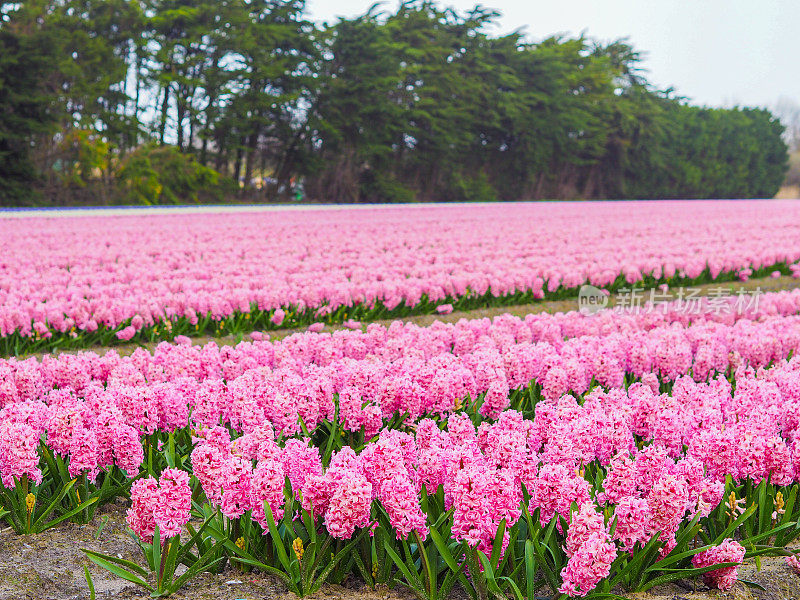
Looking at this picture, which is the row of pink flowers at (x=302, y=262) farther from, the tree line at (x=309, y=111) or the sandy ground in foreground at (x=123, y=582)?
the tree line at (x=309, y=111)

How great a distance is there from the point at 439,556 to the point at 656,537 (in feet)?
2.29

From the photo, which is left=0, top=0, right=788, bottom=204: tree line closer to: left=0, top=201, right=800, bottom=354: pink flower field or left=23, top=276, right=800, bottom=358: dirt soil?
left=0, top=201, right=800, bottom=354: pink flower field

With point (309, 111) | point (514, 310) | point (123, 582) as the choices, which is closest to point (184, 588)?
point (123, 582)

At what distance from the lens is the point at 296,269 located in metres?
9.30

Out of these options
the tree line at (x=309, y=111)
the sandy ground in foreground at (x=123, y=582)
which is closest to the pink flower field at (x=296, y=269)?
the sandy ground in foreground at (x=123, y=582)

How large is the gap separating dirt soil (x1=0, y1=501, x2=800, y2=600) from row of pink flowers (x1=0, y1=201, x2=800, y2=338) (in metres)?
3.44

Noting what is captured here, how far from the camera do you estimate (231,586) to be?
8.10ft

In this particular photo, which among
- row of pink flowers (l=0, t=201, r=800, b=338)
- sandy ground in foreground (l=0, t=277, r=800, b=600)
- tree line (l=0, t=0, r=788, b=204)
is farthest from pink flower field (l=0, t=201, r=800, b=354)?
tree line (l=0, t=0, r=788, b=204)

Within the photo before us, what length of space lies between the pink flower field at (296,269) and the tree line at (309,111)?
9.09 meters

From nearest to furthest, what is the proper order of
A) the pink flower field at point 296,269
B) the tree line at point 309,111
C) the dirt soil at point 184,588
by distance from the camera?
the dirt soil at point 184,588 < the pink flower field at point 296,269 < the tree line at point 309,111

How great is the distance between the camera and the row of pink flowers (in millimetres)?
6707

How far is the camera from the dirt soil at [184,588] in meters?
2.42

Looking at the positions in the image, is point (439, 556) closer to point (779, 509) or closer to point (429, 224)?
point (779, 509)

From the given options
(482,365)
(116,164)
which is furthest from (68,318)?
(116,164)
